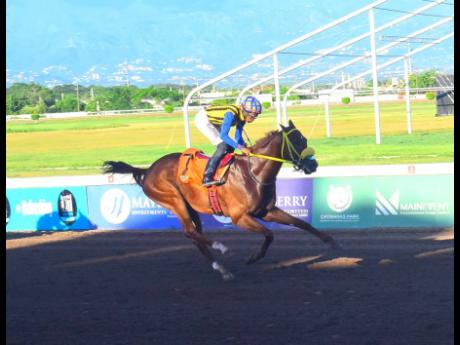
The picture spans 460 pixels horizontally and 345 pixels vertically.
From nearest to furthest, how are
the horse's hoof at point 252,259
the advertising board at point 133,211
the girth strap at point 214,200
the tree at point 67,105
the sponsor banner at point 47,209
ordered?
the horse's hoof at point 252,259
the girth strap at point 214,200
the advertising board at point 133,211
the sponsor banner at point 47,209
the tree at point 67,105

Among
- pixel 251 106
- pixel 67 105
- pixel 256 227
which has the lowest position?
pixel 256 227

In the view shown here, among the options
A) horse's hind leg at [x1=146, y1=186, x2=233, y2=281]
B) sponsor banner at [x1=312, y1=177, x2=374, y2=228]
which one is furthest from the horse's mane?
sponsor banner at [x1=312, y1=177, x2=374, y2=228]

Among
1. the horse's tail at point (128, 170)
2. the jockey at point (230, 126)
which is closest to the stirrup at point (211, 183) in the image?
the jockey at point (230, 126)

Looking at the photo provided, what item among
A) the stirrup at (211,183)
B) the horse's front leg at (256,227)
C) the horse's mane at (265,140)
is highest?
the horse's mane at (265,140)

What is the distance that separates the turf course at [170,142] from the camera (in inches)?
1214

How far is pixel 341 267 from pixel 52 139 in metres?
45.6

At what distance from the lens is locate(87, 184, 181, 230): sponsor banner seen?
16.4 m

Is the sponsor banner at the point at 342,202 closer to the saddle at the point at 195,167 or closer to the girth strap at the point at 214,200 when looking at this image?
the saddle at the point at 195,167

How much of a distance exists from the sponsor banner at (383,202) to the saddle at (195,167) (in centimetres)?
363

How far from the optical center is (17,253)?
564 inches

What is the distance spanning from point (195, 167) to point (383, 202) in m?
4.08

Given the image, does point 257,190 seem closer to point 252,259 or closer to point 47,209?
point 252,259

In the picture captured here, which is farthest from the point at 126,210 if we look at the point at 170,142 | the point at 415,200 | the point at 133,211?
the point at 170,142

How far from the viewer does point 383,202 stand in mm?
14797
